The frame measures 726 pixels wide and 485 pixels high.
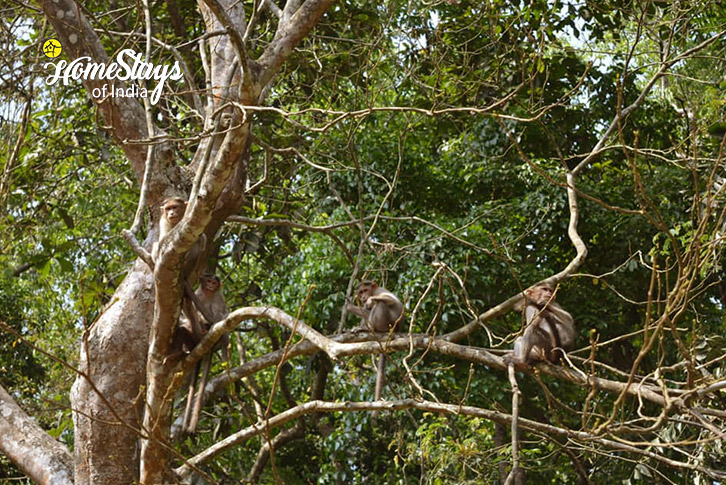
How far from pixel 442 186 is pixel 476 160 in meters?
0.59

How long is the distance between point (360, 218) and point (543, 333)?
1.66m

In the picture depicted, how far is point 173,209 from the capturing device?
5.41m

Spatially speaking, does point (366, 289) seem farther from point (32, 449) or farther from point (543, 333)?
point (32, 449)

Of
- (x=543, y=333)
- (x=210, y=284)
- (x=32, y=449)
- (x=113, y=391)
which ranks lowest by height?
(x=543, y=333)

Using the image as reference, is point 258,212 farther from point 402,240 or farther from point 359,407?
point 359,407

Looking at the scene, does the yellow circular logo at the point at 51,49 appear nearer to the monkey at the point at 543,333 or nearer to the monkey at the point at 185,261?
the monkey at the point at 185,261

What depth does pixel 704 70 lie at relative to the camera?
11.7 metres

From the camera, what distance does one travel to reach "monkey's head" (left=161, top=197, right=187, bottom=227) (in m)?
5.38

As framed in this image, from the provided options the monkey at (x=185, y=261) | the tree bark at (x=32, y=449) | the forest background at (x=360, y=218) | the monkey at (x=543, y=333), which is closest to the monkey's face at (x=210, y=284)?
the forest background at (x=360, y=218)

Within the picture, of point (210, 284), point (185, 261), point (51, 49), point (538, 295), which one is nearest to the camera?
point (185, 261)

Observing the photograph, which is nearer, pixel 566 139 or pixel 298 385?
pixel 566 139

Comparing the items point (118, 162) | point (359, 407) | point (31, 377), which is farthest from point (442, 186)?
point (359, 407)

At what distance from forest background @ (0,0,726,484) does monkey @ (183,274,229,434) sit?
17 centimetres

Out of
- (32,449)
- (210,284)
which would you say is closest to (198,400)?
(32,449)
